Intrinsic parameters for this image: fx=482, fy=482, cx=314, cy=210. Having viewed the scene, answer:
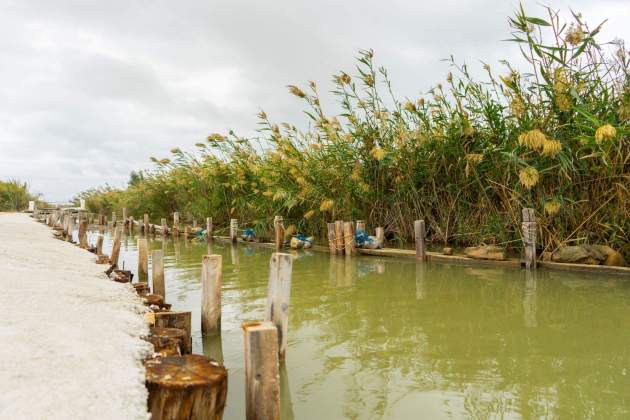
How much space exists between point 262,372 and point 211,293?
210 cm

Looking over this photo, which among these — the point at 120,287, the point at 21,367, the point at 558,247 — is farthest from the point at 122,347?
the point at 558,247

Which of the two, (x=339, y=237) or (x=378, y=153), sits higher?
(x=378, y=153)

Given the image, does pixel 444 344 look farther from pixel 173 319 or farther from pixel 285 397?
pixel 173 319

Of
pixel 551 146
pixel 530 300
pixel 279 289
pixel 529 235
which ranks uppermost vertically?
pixel 551 146

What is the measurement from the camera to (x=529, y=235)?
7.63 metres

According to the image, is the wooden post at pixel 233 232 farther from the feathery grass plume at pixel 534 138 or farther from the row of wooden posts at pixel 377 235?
the feathery grass plume at pixel 534 138

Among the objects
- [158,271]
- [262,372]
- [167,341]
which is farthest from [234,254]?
[262,372]

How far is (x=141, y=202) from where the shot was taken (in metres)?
23.2

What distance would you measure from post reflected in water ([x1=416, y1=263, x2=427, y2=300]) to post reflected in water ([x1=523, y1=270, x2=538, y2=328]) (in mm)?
1230

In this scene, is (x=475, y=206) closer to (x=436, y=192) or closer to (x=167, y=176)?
(x=436, y=192)

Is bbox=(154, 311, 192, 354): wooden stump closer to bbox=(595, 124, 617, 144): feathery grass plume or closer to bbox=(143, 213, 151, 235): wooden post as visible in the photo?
bbox=(595, 124, 617, 144): feathery grass plume

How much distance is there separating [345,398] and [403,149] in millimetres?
7646

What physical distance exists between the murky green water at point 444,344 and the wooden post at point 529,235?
11.9 inches

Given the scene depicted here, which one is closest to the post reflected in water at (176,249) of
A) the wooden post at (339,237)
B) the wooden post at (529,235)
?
the wooden post at (339,237)
